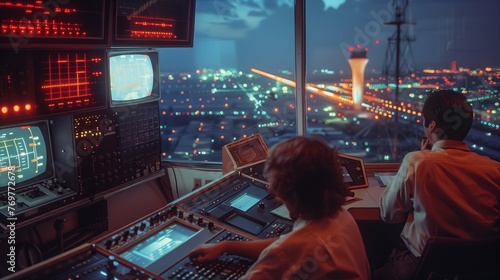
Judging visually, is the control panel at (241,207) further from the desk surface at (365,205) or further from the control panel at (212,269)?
the desk surface at (365,205)

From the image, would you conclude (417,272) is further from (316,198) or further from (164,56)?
(164,56)

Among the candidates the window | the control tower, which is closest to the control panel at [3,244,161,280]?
the window

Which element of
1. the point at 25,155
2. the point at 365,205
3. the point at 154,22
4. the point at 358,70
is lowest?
the point at 365,205

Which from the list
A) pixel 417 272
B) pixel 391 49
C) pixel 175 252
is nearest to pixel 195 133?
pixel 391 49

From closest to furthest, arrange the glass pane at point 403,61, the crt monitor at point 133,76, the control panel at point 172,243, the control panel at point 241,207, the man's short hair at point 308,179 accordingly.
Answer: the man's short hair at point 308,179, the control panel at point 172,243, the control panel at point 241,207, the crt monitor at point 133,76, the glass pane at point 403,61

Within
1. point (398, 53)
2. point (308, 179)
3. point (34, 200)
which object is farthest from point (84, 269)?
point (398, 53)

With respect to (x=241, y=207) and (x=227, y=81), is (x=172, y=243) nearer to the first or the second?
(x=241, y=207)

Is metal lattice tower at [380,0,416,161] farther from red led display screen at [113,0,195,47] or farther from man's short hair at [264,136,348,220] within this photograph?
man's short hair at [264,136,348,220]

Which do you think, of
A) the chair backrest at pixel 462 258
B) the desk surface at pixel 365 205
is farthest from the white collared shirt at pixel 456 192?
the desk surface at pixel 365 205
